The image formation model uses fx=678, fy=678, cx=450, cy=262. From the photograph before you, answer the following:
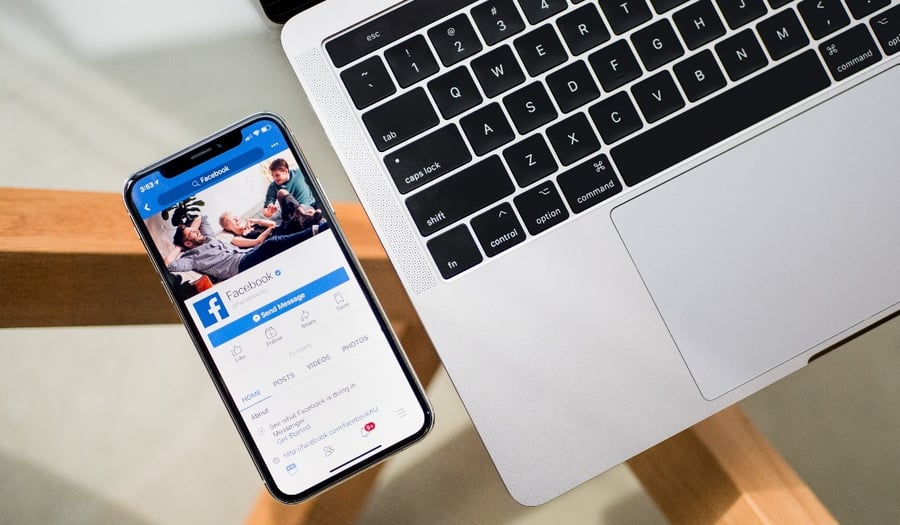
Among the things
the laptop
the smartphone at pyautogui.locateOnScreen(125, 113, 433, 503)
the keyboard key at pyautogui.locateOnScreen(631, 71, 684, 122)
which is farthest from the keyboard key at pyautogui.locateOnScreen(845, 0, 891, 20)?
the smartphone at pyautogui.locateOnScreen(125, 113, 433, 503)

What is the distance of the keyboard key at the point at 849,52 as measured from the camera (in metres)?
0.38

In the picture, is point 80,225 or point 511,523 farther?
point 511,523

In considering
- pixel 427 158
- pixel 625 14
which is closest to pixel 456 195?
pixel 427 158

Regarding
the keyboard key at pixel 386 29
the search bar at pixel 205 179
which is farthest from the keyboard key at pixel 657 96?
the search bar at pixel 205 179

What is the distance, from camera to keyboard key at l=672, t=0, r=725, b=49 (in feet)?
1.23

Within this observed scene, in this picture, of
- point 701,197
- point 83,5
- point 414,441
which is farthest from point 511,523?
point 83,5

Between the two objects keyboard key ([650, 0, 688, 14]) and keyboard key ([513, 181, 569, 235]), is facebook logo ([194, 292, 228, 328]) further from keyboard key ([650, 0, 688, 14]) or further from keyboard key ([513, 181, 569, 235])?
keyboard key ([650, 0, 688, 14])

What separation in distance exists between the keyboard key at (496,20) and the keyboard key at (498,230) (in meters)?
0.09

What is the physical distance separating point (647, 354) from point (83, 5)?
43 cm

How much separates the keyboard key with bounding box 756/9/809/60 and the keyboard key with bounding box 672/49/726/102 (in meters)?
0.03

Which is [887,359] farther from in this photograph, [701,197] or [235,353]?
[235,353]

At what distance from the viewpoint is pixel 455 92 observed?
0.37m

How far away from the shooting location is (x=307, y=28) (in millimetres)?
369

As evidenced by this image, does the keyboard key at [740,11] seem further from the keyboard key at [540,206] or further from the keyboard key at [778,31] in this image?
the keyboard key at [540,206]
